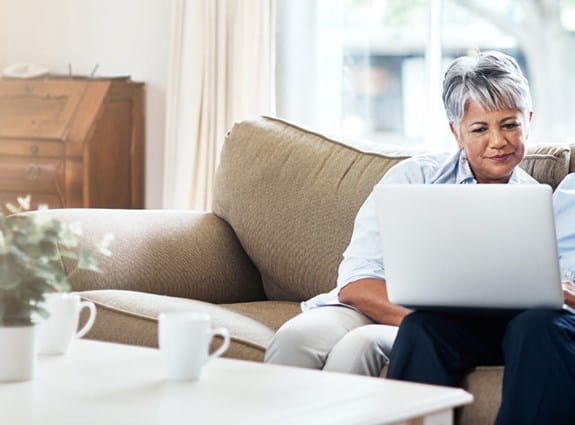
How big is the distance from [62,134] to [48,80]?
0.29m

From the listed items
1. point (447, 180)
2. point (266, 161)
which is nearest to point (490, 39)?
point (266, 161)

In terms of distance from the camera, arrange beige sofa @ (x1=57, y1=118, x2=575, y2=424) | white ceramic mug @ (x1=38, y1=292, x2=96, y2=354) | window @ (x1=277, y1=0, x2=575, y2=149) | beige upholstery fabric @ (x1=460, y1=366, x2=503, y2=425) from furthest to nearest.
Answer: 1. window @ (x1=277, y1=0, x2=575, y2=149)
2. beige sofa @ (x1=57, y1=118, x2=575, y2=424)
3. beige upholstery fabric @ (x1=460, y1=366, x2=503, y2=425)
4. white ceramic mug @ (x1=38, y1=292, x2=96, y2=354)

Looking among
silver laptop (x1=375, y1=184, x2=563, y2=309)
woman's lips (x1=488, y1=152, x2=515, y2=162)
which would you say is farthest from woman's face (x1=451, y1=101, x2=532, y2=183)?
silver laptop (x1=375, y1=184, x2=563, y2=309)

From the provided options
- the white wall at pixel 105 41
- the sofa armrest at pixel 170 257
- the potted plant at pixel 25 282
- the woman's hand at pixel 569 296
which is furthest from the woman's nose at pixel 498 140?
the white wall at pixel 105 41

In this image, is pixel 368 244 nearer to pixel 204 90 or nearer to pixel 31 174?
pixel 204 90

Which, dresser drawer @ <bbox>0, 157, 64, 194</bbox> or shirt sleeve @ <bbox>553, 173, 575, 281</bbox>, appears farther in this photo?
dresser drawer @ <bbox>0, 157, 64, 194</bbox>

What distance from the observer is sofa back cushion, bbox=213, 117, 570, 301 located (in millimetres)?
2826

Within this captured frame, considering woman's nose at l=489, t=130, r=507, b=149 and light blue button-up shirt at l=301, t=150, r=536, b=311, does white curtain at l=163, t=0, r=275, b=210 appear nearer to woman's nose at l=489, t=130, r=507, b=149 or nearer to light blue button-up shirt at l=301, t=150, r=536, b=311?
light blue button-up shirt at l=301, t=150, r=536, b=311

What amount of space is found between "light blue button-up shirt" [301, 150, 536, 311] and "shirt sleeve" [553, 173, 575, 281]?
3.8 inches

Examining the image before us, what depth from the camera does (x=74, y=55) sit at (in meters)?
4.91

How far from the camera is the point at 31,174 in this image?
4.36 meters

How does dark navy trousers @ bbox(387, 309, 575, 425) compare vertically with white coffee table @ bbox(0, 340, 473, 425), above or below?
below

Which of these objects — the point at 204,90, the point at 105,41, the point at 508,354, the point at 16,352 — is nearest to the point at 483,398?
the point at 508,354

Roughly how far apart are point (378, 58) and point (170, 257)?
1.63 m
